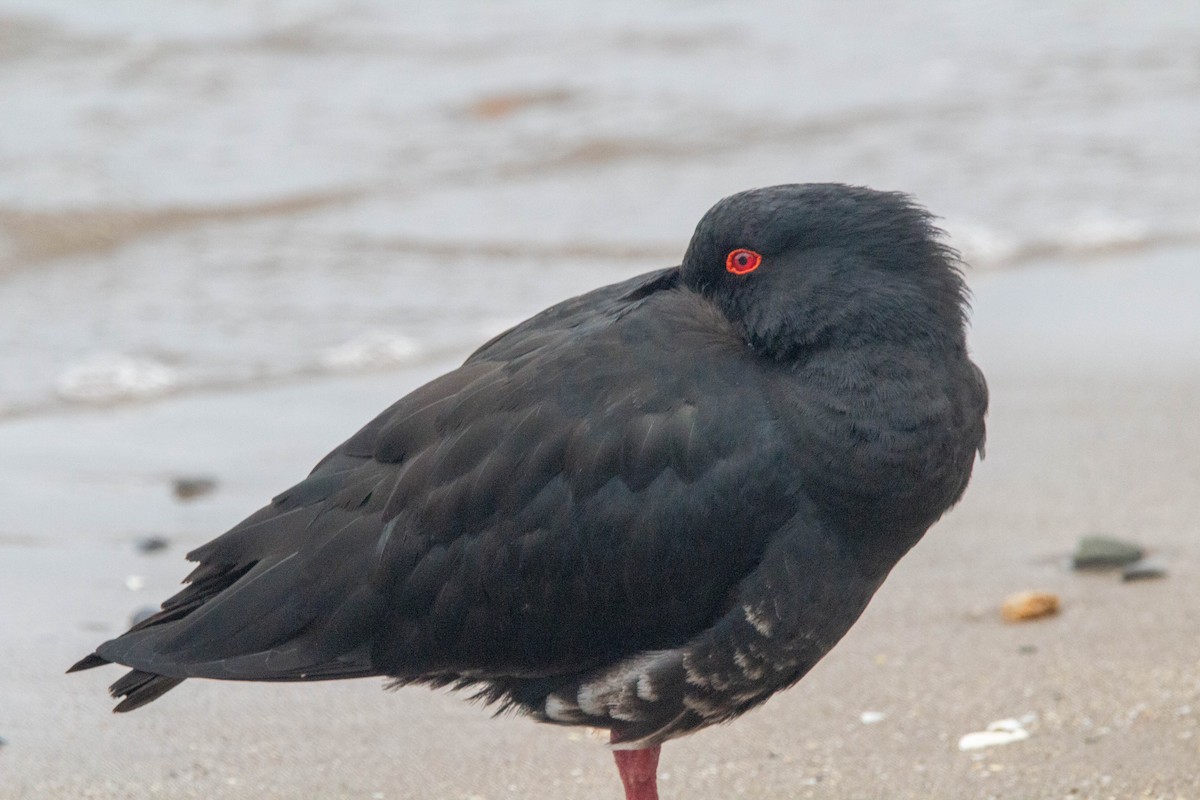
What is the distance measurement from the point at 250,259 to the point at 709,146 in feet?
11.4

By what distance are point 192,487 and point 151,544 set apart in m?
0.53

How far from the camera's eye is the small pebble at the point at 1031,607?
16.6ft

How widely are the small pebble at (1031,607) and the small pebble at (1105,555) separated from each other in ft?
1.05

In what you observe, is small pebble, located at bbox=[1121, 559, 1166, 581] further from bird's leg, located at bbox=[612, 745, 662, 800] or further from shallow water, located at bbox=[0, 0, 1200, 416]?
shallow water, located at bbox=[0, 0, 1200, 416]

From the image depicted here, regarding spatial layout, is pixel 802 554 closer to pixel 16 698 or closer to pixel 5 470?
pixel 16 698

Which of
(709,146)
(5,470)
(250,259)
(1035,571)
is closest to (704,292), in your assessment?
(1035,571)

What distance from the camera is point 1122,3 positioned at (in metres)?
13.5

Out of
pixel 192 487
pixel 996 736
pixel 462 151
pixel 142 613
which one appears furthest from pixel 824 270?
pixel 462 151

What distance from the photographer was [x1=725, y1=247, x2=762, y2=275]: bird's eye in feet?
11.9

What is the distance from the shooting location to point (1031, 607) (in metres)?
5.07

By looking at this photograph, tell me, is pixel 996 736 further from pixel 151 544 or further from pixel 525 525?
pixel 151 544

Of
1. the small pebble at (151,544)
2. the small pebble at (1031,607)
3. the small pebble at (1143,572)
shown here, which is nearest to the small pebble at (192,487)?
the small pebble at (151,544)

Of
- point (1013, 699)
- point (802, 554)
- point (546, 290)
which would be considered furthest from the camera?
point (546, 290)

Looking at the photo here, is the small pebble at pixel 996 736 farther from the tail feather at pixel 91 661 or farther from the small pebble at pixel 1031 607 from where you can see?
the tail feather at pixel 91 661
